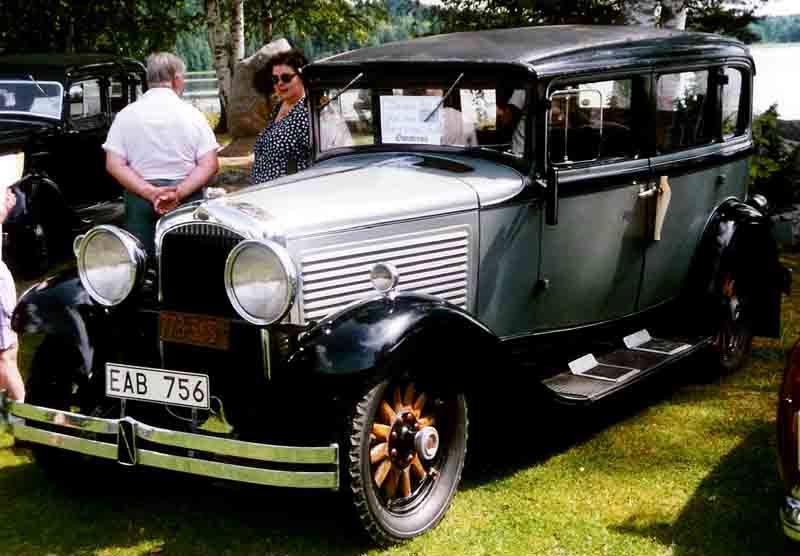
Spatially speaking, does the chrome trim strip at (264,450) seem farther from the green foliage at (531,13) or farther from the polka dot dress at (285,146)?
the green foliage at (531,13)

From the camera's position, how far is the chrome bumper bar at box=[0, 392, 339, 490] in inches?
132

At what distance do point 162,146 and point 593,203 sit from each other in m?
2.38

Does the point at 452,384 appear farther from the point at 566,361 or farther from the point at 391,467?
the point at 566,361

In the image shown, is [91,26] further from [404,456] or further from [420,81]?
[404,456]

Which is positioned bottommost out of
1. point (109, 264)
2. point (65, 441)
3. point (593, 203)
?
point (65, 441)

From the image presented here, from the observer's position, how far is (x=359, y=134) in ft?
16.1

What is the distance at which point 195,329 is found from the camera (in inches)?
149

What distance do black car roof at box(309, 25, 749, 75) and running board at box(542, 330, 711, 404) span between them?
55.1 inches

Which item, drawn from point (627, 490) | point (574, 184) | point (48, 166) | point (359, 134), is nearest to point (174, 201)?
point (359, 134)

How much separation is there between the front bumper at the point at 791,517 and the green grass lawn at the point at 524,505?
1.50 feet

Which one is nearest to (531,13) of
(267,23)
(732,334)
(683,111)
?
(683,111)

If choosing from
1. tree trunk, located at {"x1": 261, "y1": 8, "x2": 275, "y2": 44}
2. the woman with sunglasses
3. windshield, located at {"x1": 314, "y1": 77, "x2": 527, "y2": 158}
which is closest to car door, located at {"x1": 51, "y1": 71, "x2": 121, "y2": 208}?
the woman with sunglasses

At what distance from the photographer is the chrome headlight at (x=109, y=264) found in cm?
396

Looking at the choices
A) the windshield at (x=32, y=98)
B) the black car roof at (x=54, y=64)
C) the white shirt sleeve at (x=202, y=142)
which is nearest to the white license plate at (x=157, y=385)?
the white shirt sleeve at (x=202, y=142)
